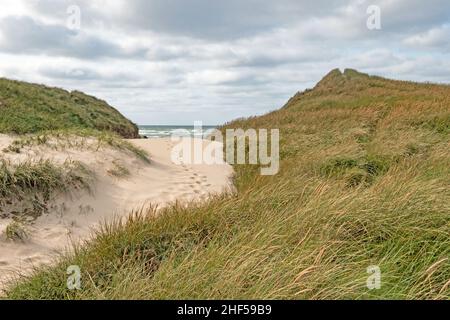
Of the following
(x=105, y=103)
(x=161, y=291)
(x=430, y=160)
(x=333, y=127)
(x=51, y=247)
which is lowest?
(x=51, y=247)

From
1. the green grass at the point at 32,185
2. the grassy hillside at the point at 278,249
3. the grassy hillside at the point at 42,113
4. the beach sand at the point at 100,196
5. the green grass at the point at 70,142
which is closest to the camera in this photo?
the grassy hillside at the point at 278,249

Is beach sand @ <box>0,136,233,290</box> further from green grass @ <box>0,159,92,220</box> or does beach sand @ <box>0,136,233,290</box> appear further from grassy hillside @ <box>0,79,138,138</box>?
grassy hillside @ <box>0,79,138,138</box>

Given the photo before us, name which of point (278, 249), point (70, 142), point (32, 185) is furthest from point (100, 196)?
point (278, 249)

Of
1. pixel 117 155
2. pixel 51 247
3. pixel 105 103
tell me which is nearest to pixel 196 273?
pixel 51 247

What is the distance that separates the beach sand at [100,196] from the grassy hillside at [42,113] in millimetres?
2096

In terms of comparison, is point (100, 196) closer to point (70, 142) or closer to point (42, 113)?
point (70, 142)

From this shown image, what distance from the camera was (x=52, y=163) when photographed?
6699 millimetres

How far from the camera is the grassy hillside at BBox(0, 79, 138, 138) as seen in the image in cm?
1029

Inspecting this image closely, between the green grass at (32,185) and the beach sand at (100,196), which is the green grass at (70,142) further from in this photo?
the green grass at (32,185)

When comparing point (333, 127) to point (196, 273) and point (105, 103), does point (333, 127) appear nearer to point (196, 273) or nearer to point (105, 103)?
point (196, 273)

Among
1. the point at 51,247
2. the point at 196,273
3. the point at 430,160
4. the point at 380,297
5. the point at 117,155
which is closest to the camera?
the point at 380,297

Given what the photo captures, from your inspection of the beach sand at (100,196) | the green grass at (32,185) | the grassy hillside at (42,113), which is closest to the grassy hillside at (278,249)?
the beach sand at (100,196)

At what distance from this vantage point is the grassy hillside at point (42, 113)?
10.3 metres
